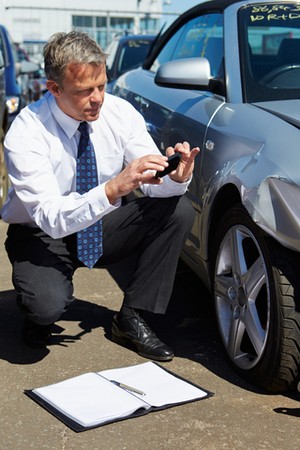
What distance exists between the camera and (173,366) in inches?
143

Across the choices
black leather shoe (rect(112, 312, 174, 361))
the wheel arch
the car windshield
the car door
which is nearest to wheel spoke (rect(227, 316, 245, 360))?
black leather shoe (rect(112, 312, 174, 361))

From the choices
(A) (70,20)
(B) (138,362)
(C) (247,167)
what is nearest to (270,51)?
(C) (247,167)

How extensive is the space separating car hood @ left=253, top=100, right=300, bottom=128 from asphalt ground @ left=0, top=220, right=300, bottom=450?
3.52ft

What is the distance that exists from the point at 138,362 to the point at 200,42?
1.89 m

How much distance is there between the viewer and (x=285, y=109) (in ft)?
11.3

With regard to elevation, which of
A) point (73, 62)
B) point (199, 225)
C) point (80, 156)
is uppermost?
point (73, 62)

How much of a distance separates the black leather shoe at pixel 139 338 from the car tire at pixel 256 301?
0.92ft

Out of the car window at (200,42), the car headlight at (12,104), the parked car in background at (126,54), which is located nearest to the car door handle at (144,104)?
the car window at (200,42)

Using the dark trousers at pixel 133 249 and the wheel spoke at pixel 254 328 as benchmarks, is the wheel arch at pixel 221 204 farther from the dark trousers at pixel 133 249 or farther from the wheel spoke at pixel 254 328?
the wheel spoke at pixel 254 328

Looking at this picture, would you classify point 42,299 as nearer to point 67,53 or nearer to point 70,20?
point 67,53

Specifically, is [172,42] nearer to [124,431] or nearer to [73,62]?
[73,62]

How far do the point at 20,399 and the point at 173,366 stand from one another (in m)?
0.70

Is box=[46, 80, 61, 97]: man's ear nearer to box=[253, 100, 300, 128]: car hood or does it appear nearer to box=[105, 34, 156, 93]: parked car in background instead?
box=[253, 100, 300, 128]: car hood

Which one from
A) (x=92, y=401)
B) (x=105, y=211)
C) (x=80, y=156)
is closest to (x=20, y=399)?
(x=92, y=401)
